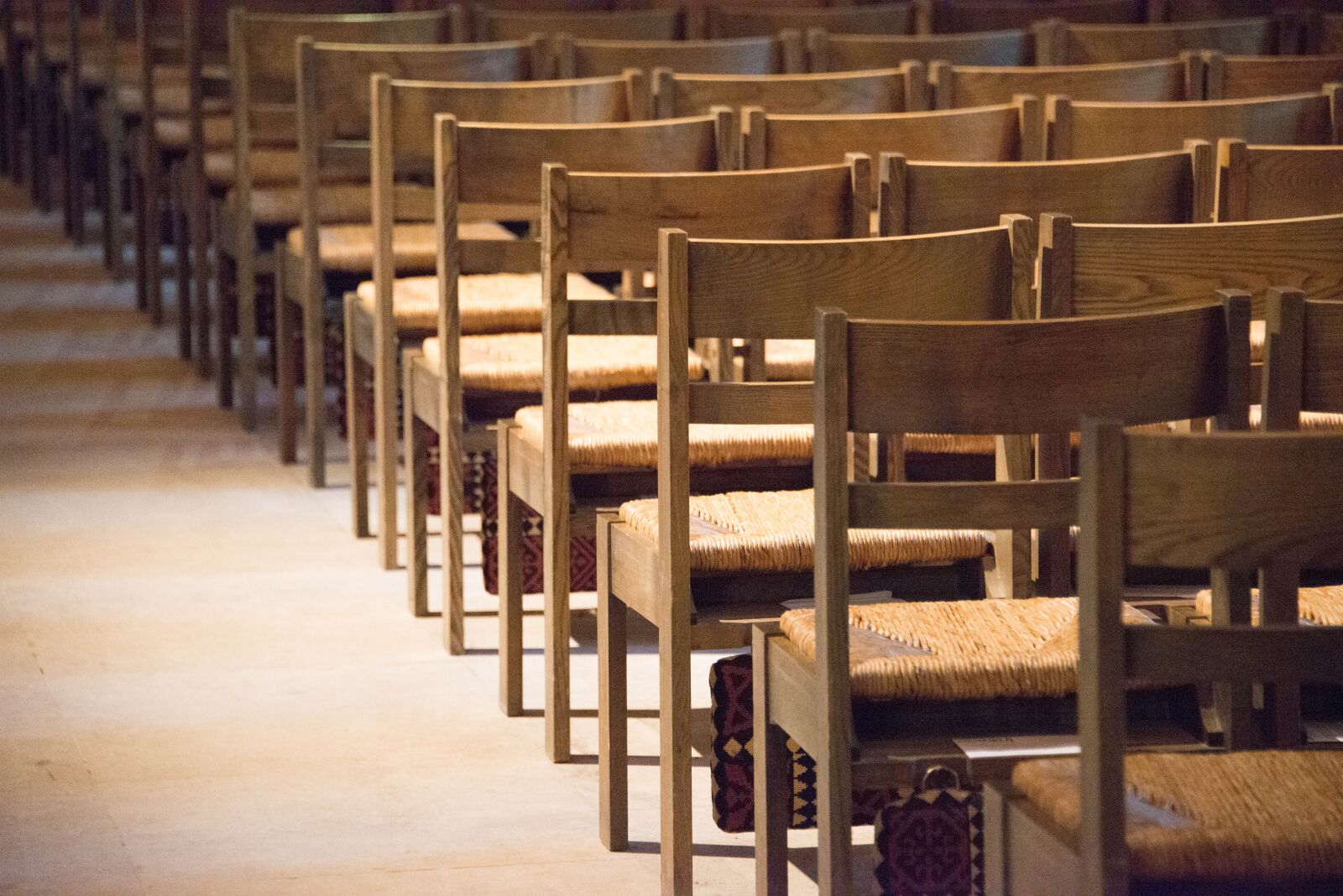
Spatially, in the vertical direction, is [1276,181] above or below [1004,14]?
below

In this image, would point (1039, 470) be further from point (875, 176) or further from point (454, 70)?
point (454, 70)

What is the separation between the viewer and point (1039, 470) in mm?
2492

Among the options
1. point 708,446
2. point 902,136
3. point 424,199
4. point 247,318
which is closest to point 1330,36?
point 902,136

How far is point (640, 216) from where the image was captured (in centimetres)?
282

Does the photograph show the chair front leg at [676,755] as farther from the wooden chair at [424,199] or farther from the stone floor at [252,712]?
the wooden chair at [424,199]

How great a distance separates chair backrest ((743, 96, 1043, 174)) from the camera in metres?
3.35

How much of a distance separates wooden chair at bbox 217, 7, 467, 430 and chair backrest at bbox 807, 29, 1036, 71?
915 millimetres

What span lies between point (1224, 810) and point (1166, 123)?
80.5 inches

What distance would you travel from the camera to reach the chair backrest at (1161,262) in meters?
2.38

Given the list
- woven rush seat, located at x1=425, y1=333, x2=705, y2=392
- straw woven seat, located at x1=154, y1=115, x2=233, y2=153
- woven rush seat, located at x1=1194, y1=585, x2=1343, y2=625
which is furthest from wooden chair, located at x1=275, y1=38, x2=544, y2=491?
woven rush seat, located at x1=1194, y1=585, x2=1343, y2=625

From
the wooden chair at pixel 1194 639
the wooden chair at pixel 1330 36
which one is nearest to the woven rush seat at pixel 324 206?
the wooden chair at pixel 1330 36

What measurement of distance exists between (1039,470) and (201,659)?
1.65 meters

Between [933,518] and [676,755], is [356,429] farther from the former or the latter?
[933,518]

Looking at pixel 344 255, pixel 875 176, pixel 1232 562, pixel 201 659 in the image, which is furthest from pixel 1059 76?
pixel 1232 562
